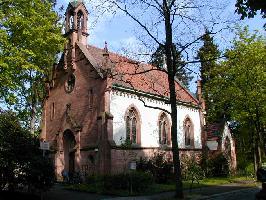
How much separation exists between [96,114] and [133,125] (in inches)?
156

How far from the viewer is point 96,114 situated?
29938mm

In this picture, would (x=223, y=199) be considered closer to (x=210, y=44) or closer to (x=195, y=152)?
(x=210, y=44)

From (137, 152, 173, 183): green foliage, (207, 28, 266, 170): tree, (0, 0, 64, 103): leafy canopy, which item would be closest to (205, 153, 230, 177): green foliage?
(207, 28, 266, 170): tree

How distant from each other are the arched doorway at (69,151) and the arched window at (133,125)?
17.4 ft

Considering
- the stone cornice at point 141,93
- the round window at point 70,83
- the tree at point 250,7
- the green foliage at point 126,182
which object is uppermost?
the round window at point 70,83

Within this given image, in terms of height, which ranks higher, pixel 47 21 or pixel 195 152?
pixel 47 21

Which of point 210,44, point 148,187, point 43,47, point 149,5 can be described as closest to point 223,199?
point 148,187

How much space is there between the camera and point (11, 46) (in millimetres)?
23641

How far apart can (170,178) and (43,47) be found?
50.3 ft

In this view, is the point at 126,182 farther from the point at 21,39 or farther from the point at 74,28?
the point at 74,28

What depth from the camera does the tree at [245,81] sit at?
32219 millimetres

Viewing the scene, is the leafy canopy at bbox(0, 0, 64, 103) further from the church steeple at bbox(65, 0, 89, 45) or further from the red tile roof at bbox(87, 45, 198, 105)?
the red tile roof at bbox(87, 45, 198, 105)

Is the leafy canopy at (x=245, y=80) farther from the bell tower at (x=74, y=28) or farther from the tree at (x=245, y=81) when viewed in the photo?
the bell tower at (x=74, y=28)

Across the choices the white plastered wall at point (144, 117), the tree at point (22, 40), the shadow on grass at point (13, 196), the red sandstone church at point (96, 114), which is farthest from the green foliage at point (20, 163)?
the white plastered wall at point (144, 117)
